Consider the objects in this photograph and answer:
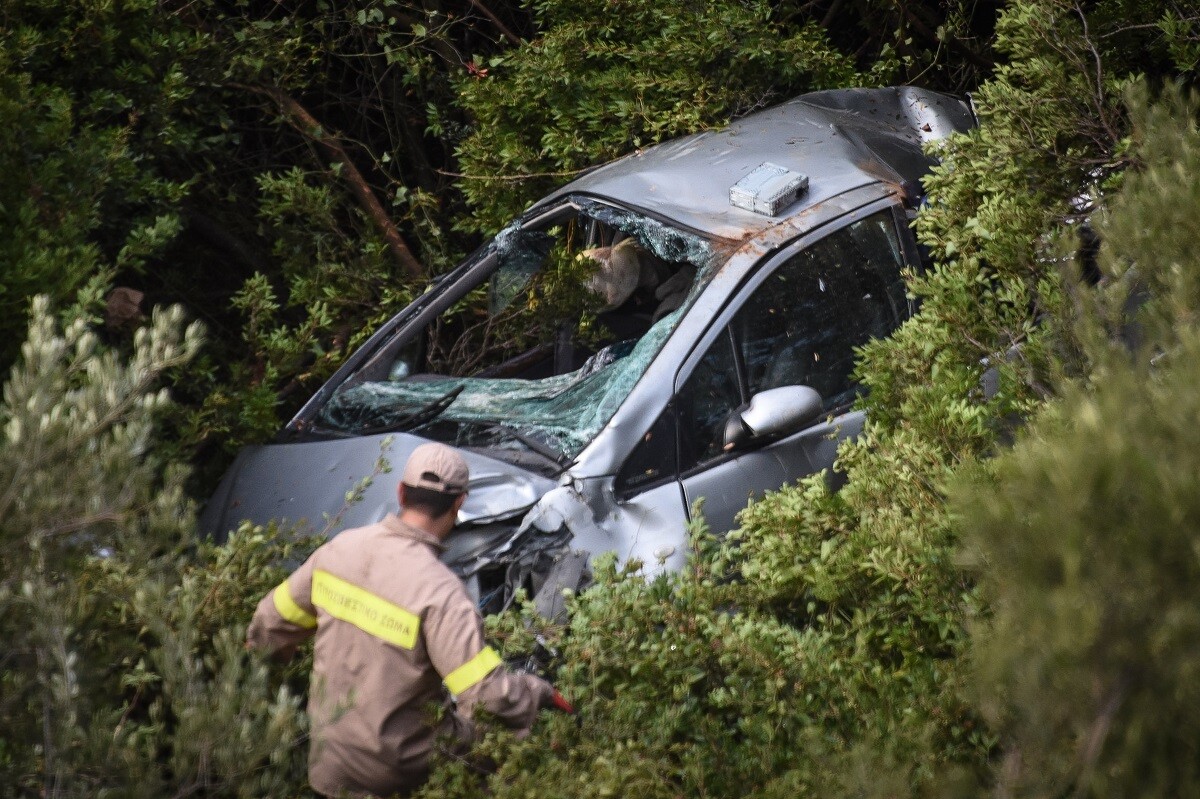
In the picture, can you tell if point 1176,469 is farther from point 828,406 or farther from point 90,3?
point 90,3

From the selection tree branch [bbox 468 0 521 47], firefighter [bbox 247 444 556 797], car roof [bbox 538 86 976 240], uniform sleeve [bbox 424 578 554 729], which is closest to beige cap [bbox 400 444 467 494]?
firefighter [bbox 247 444 556 797]

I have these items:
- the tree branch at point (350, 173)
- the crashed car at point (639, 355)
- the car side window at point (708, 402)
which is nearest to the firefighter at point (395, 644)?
the crashed car at point (639, 355)

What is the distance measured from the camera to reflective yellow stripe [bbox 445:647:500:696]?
282cm

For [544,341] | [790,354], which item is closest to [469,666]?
[790,354]

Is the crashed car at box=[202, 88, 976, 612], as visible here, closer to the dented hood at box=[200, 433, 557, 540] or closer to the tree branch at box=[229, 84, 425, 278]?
the dented hood at box=[200, 433, 557, 540]

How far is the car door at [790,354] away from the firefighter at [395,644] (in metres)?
1.24

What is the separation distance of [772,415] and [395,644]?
1.70 metres

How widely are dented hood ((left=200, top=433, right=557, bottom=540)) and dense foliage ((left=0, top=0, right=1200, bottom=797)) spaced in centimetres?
40

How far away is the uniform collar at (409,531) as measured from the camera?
3051mm

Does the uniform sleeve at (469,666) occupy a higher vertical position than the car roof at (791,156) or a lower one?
lower

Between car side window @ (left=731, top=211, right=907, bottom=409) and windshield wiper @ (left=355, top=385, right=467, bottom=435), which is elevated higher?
car side window @ (left=731, top=211, right=907, bottom=409)

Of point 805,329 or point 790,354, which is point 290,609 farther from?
point 805,329

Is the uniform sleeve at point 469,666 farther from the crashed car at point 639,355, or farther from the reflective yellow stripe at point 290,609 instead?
the crashed car at point 639,355

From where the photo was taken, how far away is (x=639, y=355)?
14.2 ft
